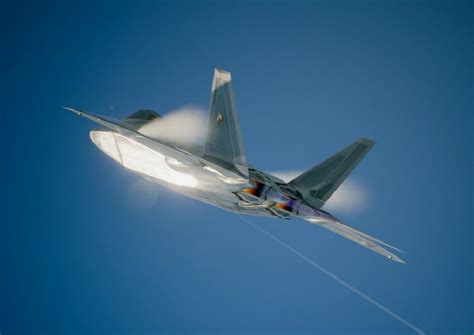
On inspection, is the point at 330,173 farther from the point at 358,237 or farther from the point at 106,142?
the point at 106,142

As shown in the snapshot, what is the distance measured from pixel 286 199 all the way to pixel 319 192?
3.26 metres

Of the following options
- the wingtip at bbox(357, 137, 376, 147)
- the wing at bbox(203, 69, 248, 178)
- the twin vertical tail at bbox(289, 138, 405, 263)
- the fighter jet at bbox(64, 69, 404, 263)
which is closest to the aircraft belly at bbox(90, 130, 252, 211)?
the fighter jet at bbox(64, 69, 404, 263)

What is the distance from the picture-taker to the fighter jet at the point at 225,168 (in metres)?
21.0

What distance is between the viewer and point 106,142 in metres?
24.8

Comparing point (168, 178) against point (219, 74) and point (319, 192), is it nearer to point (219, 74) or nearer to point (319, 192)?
point (219, 74)

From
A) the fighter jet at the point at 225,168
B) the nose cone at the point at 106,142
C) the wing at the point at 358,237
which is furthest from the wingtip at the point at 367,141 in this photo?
the nose cone at the point at 106,142

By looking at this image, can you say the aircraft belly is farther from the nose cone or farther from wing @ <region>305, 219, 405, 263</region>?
wing @ <region>305, 219, 405, 263</region>

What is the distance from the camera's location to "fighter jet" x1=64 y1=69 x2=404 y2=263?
68.8 ft

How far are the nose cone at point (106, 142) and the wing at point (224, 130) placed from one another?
631 centimetres

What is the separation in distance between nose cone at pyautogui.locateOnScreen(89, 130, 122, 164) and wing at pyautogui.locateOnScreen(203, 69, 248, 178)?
6.31 metres

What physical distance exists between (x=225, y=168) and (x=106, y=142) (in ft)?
27.2

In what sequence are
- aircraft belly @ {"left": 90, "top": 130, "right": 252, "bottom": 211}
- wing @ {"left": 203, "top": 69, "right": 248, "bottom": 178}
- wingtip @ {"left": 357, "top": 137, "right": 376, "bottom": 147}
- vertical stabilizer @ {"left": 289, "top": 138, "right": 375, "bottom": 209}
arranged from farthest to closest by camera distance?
wingtip @ {"left": 357, "top": 137, "right": 376, "bottom": 147}
vertical stabilizer @ {"left": 289, "top": 138, "right": 375, "bottom": 209}
aircraft belly @ {"left": 90, "top": 130, "right": 252, "bottom": 211}
wing @ {"left": 203, "top": 69, "right": 248, "bottom": 178}

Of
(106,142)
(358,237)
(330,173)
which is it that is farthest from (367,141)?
(106,142)

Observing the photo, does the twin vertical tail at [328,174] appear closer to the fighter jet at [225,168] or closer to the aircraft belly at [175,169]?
the fighter jet at [225,168]
